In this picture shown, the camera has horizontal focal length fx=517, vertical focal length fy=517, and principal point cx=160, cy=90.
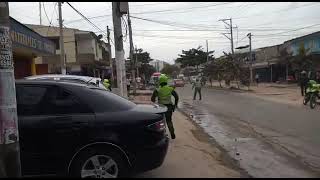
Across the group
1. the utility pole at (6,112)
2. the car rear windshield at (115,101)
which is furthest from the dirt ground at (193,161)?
the utility pole at (6,112)

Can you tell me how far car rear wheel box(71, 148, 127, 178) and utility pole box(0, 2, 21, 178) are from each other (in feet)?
4.22

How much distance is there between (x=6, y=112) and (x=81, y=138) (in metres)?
1.43

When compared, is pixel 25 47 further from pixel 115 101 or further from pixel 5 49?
pixel 5 49

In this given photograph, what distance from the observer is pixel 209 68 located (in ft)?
198

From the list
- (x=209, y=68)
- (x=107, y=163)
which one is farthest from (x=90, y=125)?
(x=209, y=68)

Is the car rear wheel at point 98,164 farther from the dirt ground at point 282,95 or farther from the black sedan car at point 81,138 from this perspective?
the dirt ground at point 282,95

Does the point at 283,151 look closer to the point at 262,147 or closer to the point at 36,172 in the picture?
the point at 262,147

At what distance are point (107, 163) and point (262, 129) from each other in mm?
8888

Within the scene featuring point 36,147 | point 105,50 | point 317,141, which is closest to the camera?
point 36,147

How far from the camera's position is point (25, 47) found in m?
18.8

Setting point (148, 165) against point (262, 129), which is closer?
point (148, 165)

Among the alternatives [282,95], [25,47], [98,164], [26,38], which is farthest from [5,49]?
[282,95]

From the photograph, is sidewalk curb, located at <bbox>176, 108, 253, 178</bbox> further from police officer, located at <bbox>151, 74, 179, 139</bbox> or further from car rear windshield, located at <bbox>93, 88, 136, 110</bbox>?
car rear windshield, located at <bbox>93, 88, 136, 110</bbox>

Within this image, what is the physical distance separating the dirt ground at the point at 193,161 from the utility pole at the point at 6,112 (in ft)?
8.26
